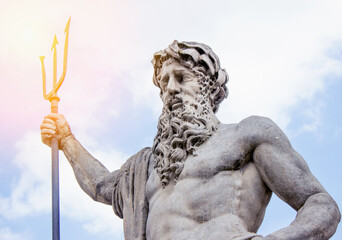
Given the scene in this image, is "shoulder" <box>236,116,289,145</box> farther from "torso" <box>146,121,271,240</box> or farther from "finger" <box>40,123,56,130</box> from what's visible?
"finger" <box>40,123,56,130</box>

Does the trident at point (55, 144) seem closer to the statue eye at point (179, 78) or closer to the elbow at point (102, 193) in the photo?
the elbow at point (102, 193)

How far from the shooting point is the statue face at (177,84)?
36.6 feet

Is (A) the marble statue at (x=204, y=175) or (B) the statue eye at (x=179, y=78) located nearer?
(A) the marble statue at (x=204, y=175)

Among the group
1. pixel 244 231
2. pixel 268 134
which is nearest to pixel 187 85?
pixel 268 134

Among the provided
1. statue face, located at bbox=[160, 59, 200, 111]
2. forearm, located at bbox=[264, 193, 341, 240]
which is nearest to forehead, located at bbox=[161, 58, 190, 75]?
statue face, located at bbox=[160, 59, 200, 111]

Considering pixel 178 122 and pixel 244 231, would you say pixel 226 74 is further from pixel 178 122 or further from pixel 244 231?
pixel 244 231

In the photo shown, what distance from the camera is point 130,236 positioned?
1090 centimetres

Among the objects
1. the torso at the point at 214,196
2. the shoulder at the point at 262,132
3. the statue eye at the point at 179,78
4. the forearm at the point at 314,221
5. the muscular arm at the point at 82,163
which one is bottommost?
the forearm at the point at 314,221

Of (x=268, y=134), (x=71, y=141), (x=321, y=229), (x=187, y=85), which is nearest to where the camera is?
(x=321, y=229)

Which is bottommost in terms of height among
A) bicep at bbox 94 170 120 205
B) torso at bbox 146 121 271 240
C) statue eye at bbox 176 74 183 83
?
torso at bbox 146 121 271 240

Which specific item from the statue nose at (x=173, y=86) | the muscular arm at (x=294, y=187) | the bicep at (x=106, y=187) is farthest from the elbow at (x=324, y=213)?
the bicep at (x=106, y=187)

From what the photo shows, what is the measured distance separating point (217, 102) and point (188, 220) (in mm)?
1798

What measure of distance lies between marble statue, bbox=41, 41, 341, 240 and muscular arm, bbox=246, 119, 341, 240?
0.01 metres

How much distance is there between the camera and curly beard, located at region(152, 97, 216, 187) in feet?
35.0
